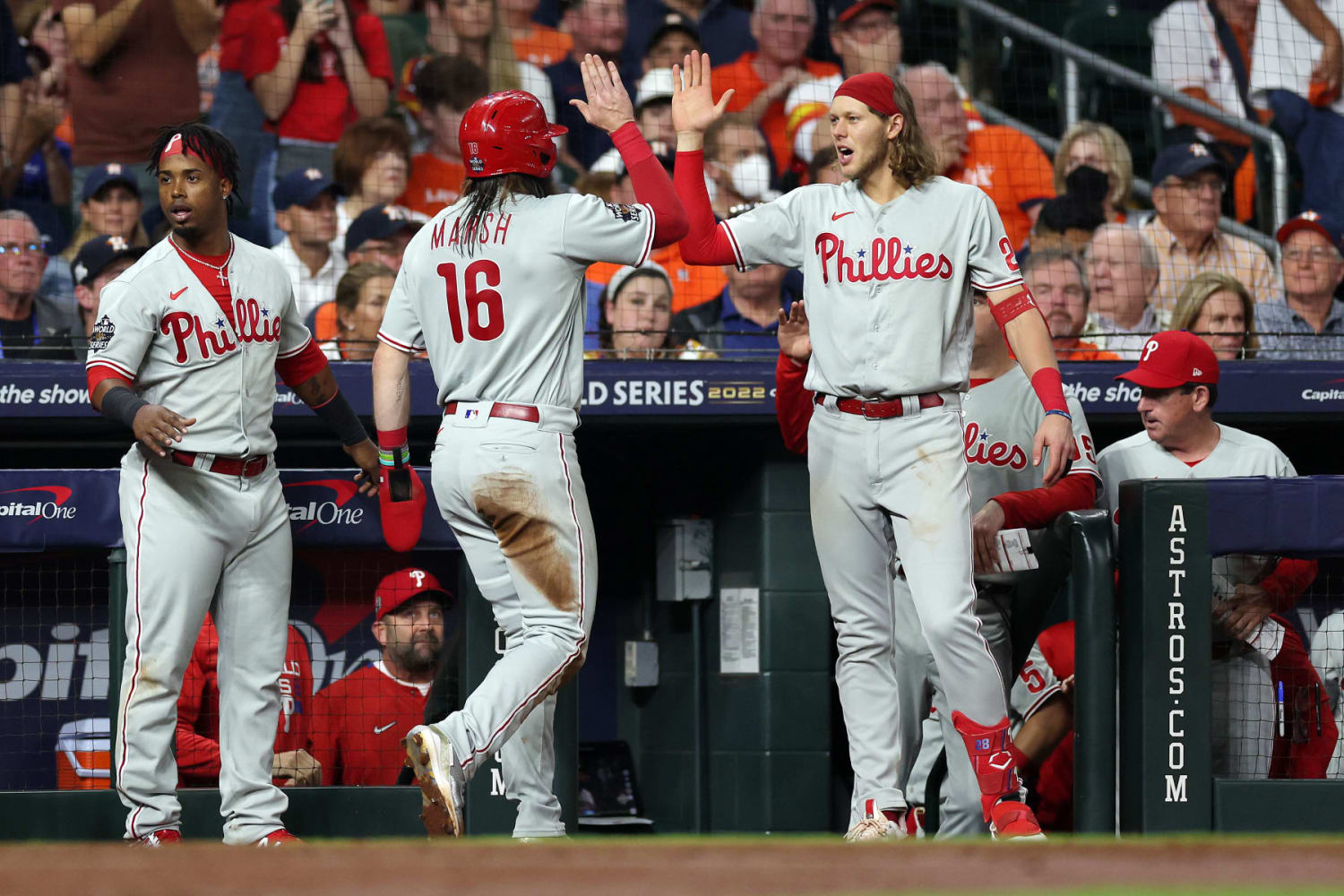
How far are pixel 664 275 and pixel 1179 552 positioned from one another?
3.05 m

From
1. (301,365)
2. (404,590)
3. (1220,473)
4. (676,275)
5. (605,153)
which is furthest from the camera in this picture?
(605,153)

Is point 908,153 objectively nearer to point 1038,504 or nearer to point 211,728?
point 1038,504

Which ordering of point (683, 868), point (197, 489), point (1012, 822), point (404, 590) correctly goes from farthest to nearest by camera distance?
1. point (404, 590)
2. point (197, 489)
3. point (1012, 822)
4. point (683, 868)

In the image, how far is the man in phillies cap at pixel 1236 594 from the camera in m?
3.68

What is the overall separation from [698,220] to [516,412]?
64 centimetres

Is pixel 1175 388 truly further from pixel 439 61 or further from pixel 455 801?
pixel 439 61

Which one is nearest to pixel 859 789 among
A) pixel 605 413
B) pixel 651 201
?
pixel 651 201

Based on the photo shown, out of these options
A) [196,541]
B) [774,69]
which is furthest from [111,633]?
[774,69]

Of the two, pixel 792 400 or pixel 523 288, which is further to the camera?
pixel 792 400

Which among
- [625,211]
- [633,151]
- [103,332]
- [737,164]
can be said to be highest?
[737,164]

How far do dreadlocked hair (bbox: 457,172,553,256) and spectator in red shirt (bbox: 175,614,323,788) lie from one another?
1.17 m

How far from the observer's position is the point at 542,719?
358cm

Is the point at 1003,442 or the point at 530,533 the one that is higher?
the point at 1003,442

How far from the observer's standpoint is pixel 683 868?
6.45 ft
